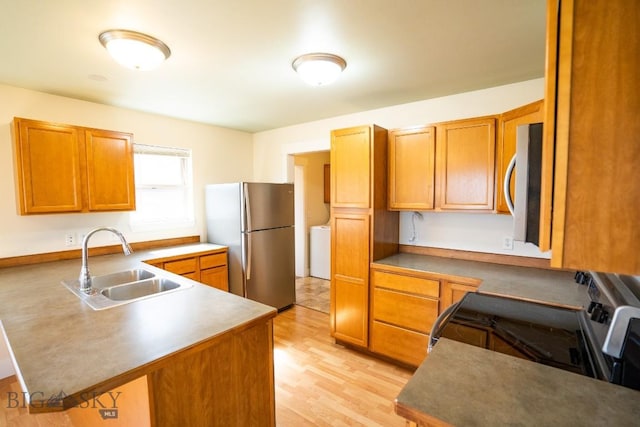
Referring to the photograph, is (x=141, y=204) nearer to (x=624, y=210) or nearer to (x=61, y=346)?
(x=61, y=346)

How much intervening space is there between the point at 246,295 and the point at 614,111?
3388 millimetres

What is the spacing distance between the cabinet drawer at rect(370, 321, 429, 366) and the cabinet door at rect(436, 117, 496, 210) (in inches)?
44.5

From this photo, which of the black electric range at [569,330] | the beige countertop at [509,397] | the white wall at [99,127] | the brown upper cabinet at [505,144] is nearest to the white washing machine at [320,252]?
the white wall at [99,127]

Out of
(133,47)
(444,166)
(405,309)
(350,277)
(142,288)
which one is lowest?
(405,309)

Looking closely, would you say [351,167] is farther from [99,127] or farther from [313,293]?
[99,127]

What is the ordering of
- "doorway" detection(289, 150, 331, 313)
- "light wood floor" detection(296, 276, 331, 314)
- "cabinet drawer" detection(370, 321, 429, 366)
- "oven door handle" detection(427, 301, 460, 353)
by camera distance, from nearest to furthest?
"oven door handle" detection(427, 301, 460, 353), "cabinet drawer" detection(370, 321, 429, 366), "light wood floor" detection(296, 276, 331, 314), "doorway" detection(289, 150, 331, 313)

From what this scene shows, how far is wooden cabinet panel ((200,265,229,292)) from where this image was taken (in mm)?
3320

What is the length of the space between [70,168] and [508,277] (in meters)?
3.72

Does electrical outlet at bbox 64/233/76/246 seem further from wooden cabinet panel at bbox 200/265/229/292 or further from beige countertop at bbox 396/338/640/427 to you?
beige countertop at bbox 396/338/640/427

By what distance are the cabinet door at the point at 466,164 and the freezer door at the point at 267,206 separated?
1932mm

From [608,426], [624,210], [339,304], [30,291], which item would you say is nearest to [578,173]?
[624,210]

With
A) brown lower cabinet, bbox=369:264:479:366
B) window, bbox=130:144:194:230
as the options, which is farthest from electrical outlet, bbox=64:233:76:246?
brown lower cabinet, bbox=369:264:479:366

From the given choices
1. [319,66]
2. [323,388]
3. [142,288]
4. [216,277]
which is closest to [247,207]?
[216,277]

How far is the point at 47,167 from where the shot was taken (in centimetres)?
247
